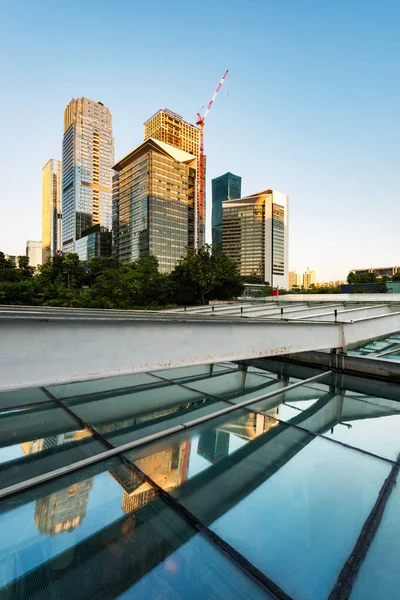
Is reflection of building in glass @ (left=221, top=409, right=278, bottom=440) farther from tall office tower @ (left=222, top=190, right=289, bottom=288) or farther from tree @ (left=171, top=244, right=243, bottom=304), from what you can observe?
tall office tower @ (left=222, top=190, right=289, bottom=288)

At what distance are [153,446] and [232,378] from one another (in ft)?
13.3

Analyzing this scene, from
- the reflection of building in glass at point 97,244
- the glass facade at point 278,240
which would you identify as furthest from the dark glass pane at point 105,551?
the glass facade at point 278,240

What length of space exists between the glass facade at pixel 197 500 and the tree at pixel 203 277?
118 ft

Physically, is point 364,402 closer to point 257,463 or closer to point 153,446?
point 257,463

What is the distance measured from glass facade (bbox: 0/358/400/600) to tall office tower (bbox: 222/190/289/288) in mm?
182673

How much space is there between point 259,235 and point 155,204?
80511mm

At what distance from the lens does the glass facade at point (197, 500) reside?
219 cm

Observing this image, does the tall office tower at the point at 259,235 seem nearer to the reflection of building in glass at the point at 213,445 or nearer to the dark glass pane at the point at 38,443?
the dark glass pane at the point at 38,443

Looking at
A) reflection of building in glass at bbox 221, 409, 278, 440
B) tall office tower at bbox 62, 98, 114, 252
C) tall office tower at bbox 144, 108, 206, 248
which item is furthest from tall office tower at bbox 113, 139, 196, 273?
reflection of building in glass at bbox 221, 409, 278, 440

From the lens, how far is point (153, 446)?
4160mm

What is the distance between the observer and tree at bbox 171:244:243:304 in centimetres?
4150

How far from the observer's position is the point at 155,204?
136 metres

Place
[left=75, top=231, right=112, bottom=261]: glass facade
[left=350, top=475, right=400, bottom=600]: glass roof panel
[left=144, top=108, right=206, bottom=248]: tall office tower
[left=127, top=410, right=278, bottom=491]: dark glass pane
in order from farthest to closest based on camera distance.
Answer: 1. [left=144, top=108, right=206, bottom=248]: tall office tower
2. [left=75, top=231, right=112, bottom=261]: glass facade
3. [left=127, top=410, right=278, bottom=491]: dark glass pane
4. [left=350, top=475, right=400, bottom=600]: glass roof panel

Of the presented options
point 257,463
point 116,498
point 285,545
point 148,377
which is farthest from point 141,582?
point 148,377
